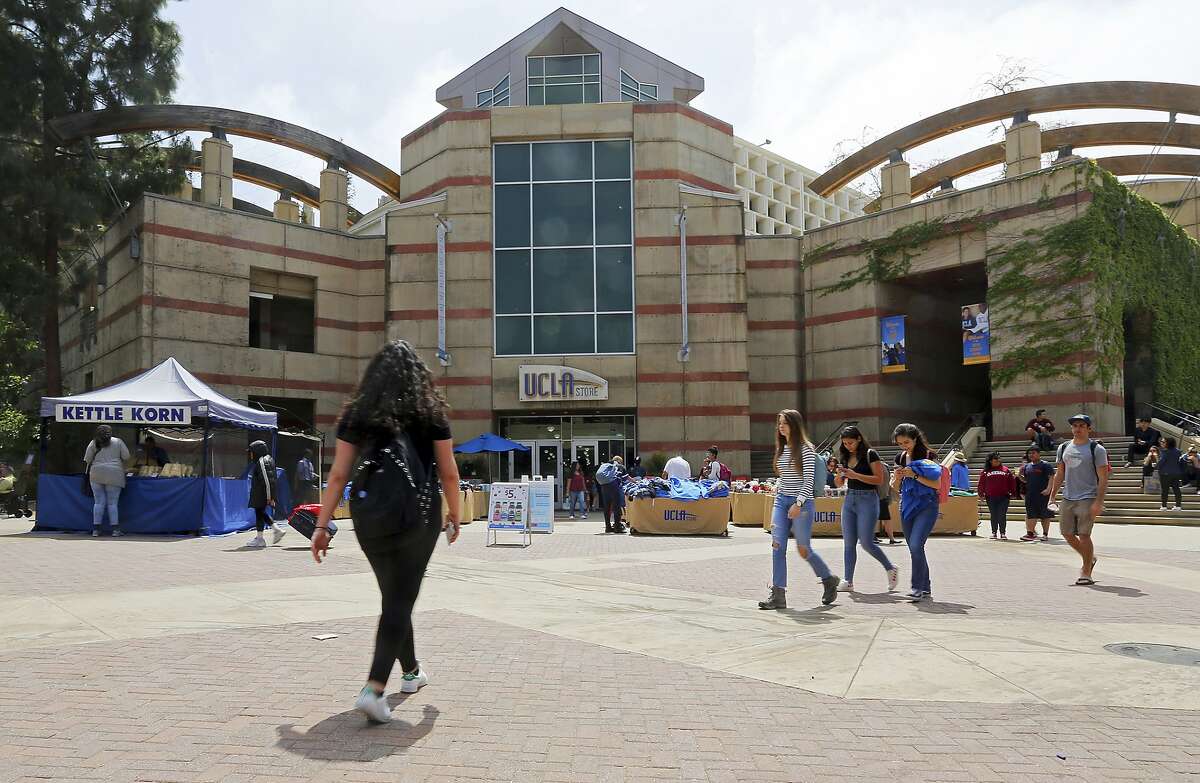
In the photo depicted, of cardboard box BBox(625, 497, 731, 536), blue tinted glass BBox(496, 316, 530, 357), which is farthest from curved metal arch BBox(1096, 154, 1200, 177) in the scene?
cardboard box BBox(625, 497, 731, 536)

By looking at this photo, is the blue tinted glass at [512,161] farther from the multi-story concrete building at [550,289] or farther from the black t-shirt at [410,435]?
the black t-shirt at [410,435]

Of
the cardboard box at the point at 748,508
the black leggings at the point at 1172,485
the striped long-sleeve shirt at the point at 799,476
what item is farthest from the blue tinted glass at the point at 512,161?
the striped long-sleeve shirt at the point at 799,476

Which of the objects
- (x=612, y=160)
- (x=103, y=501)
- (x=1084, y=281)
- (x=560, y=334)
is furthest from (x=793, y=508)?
(x=612, y=160)

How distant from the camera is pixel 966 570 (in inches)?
421

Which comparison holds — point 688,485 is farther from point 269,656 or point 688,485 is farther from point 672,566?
point 269,656

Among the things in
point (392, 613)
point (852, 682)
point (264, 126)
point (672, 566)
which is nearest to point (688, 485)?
point (672, 566)

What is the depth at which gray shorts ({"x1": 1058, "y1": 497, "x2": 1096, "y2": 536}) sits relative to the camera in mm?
9008

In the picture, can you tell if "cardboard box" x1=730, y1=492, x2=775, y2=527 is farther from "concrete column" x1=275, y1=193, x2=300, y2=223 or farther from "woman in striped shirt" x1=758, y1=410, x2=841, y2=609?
"concrete column" x1=275, y1=193, x2=300, y2=223

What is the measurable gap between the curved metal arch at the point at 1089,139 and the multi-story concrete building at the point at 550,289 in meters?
7.39

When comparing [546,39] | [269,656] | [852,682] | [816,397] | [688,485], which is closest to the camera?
[852,682]

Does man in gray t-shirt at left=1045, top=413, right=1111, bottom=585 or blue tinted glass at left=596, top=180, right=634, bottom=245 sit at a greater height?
blue tinted glass at left=596, top=180, right=634, bottom=245

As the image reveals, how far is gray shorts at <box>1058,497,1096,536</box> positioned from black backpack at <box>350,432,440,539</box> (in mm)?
7659

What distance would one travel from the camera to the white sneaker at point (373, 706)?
3963 mm

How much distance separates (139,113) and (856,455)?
30949 millimetres
